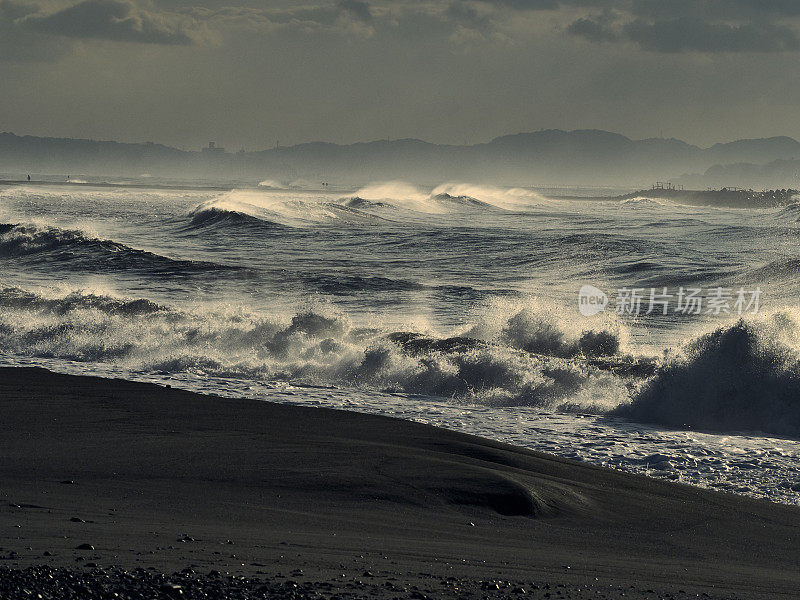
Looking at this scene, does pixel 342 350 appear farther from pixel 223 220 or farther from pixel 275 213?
pixel 275 213

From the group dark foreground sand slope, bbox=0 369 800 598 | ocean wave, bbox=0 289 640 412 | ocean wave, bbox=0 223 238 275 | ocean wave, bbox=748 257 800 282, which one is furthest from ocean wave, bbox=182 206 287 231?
dark foreground sand slope, bbox=0 369 800 598

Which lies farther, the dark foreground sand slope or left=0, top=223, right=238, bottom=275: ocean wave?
left=0, top=223, right=238, bottom=275: ocean wave

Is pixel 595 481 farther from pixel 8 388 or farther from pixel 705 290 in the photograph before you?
pixel 705 290

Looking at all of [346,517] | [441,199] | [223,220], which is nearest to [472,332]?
[346,517]

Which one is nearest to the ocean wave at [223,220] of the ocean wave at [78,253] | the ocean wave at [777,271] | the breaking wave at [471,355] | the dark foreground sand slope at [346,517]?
the ocean wave at [78,253]

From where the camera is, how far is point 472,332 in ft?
51.4

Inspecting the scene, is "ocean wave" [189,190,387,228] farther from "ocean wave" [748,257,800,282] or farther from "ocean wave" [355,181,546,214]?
"ocean wave" [748,257,800,282]

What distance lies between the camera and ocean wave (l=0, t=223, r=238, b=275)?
86.3ft

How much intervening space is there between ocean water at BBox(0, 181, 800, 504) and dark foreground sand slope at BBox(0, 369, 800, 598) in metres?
1.36

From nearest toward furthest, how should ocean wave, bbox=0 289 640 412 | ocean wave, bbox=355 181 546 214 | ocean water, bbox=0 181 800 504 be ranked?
ocean water, bbox=0 181 800 504 < ocean wave, bbox=0 289 640 412 < ocean wave, bbox=355 181 546 214

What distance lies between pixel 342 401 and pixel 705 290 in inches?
588

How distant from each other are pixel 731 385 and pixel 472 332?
214 inches

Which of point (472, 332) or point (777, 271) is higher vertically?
point (777, 271)

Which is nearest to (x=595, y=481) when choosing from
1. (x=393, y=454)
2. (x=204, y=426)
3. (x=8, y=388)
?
(x=393, y=454)
